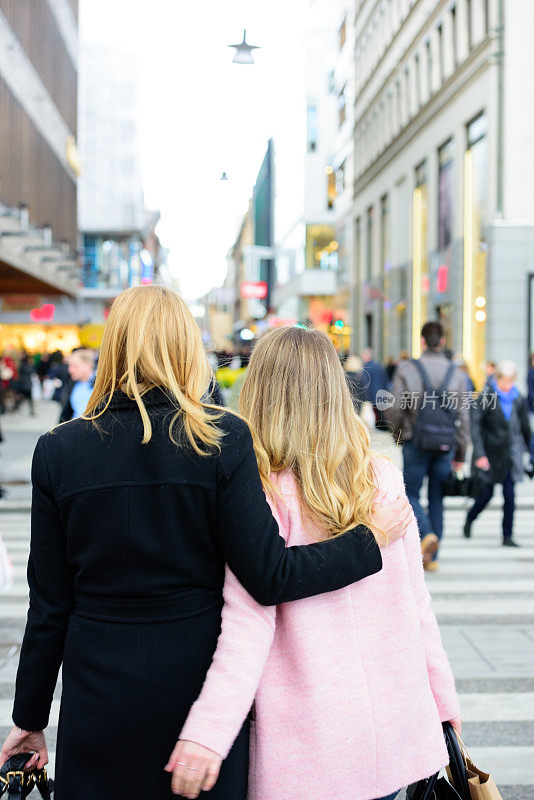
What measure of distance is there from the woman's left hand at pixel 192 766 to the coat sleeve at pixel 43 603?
0.42 meters

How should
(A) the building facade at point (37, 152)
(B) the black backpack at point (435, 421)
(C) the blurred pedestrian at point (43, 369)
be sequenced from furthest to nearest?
(C) the blurred pedestrian at point (43, 369)
(A) the building facade at point (37, 152)
(B) the black backpack at point (435, 421)

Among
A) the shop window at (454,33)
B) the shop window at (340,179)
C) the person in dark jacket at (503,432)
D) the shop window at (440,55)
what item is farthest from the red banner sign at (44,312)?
the person in dark jacket at (503,432)

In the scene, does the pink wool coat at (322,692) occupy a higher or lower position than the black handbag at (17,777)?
higher

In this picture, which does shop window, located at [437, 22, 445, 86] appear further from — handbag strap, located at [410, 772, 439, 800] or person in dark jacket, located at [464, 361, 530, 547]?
handbag strap, located at [410, 772, 439, 800]

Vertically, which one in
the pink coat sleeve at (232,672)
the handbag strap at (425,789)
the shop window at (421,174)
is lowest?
the handbag strap at (425,789)

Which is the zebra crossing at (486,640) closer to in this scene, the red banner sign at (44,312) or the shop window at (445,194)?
the shop window at (445,194)

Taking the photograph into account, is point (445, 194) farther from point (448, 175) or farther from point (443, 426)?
point (443, 426)

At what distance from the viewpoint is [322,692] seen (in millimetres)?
2064

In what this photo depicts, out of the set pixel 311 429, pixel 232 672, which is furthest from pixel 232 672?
pixel 311 429

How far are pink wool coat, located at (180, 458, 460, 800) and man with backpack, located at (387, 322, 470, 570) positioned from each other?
17.2 ft

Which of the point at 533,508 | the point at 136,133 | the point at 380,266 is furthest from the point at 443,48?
the point at 136,133

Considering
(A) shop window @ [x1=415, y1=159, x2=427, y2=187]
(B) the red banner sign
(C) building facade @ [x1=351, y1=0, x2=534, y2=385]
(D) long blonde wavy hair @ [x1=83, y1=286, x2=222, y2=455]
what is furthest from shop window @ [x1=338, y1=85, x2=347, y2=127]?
(D) long blonde wavy hair @ [x1=83, y1=286, x2=222, y2=455]

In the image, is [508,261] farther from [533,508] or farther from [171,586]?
[171,586]

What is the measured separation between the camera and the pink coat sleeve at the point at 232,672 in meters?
1.96
